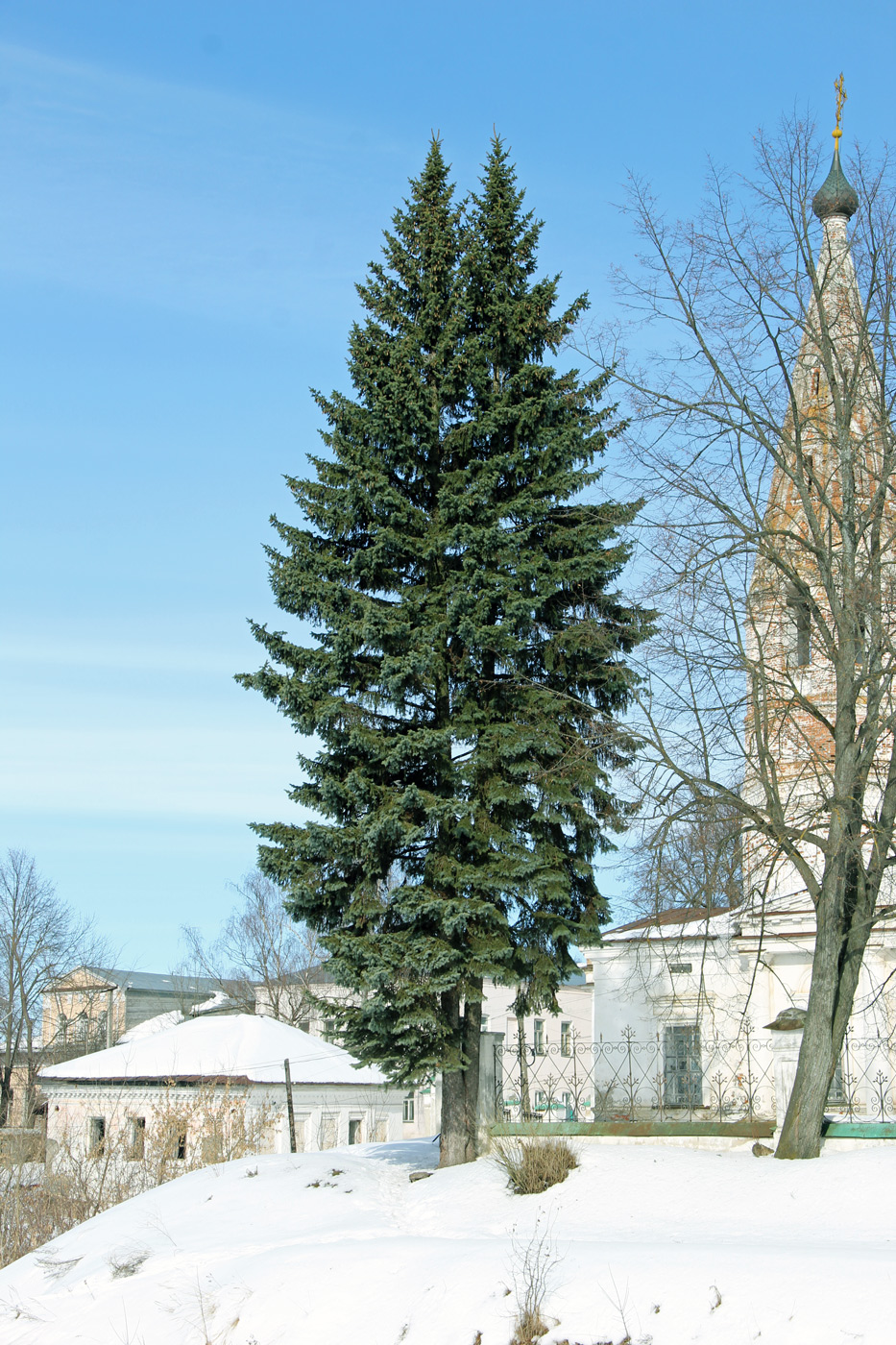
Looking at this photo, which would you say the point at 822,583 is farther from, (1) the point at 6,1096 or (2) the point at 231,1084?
(1) the point at 6,1096

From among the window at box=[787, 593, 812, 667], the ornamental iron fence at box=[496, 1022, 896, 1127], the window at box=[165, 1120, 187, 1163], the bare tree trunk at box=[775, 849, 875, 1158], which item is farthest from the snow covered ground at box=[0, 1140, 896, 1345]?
the window at box=[165, 1120, 187, 1163]

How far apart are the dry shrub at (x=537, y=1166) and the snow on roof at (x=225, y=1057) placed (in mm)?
21914

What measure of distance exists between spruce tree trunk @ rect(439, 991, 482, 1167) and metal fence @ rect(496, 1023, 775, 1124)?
47cm

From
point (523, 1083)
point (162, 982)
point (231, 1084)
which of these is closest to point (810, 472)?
point (523, 1083)

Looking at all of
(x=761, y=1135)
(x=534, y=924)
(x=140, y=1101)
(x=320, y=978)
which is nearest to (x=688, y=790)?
(x=534, y=924)

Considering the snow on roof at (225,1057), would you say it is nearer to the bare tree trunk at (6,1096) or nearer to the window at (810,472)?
the bare tree trunk at (6,1096)

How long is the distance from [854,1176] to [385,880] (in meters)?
5.89

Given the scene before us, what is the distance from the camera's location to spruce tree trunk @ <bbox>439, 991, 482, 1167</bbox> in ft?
43.9

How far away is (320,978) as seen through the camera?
6206cm

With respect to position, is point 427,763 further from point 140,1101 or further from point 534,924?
point 140,1101

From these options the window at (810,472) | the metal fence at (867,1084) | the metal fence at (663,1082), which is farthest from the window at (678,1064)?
the window at (810,472)

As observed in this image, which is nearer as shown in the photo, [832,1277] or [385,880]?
[832,1277]

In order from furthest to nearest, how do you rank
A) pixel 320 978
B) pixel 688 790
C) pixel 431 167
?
1. pixel 320 978
2. pixel 431 167
3. pixel 688 790

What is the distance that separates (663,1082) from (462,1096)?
9.76ft
